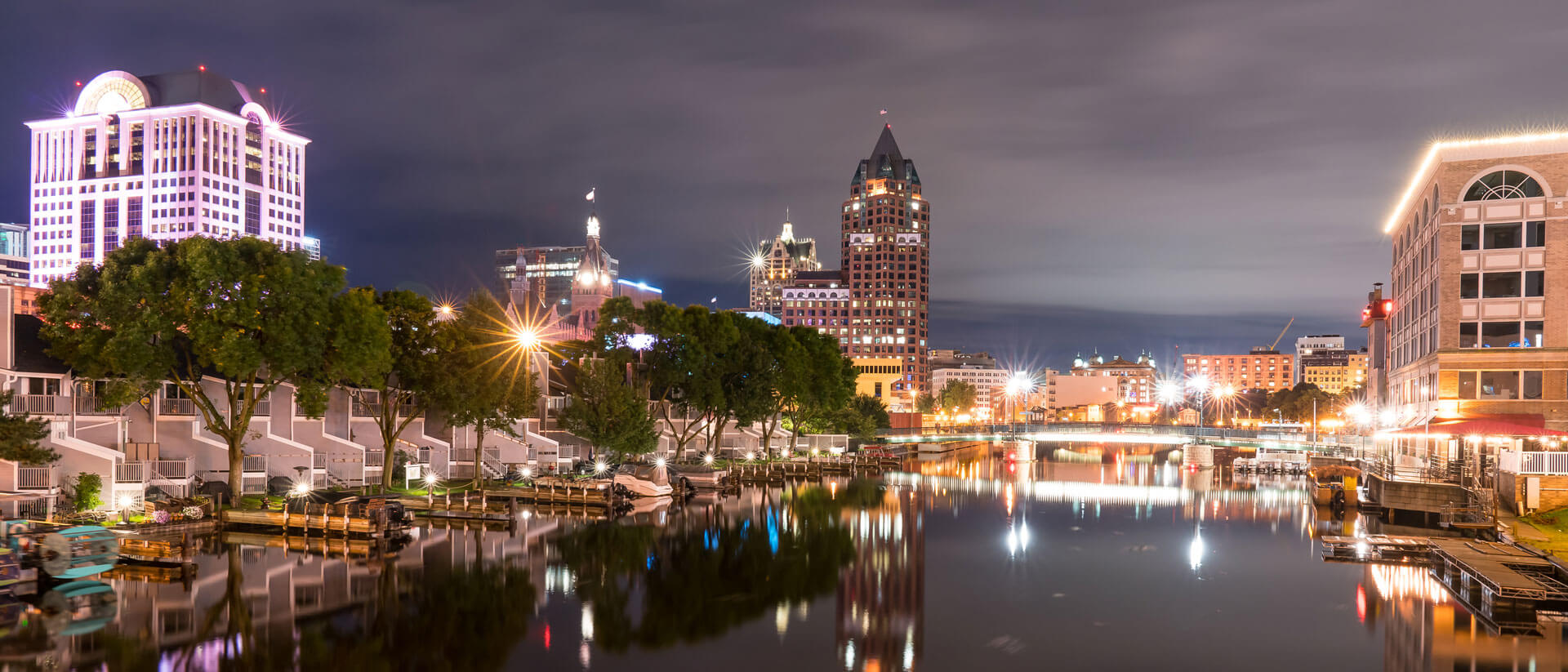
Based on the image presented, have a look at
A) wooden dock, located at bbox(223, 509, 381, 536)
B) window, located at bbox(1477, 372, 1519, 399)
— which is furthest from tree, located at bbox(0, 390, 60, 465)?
window, located at bbox(1477, 372, 1519, 399)

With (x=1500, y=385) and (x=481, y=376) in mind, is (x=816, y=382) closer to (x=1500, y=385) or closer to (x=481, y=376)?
(x=481, y=376)

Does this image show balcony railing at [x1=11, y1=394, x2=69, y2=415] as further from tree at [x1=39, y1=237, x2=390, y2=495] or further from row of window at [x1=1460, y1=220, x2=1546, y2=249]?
row of window at [x1=1460, y1=220, x2=1546, y2=249]

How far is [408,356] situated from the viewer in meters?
60.3

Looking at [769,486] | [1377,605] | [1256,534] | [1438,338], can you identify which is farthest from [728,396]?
[1377,605]

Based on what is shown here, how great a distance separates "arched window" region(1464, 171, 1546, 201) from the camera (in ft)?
193

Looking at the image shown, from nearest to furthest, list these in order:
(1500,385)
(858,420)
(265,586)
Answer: (265,586)
(1500,385)
(858,420)

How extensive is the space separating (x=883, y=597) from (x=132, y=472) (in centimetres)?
3328

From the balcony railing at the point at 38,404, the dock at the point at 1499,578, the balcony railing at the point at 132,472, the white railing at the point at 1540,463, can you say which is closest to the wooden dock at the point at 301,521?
the balcony railing at the point at 132,472

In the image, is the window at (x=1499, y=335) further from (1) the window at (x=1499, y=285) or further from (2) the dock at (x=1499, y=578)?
(2) the dock at (x=1499, y=578)

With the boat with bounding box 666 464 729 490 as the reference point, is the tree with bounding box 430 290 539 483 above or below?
above

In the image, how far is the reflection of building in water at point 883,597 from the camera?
2981 cm

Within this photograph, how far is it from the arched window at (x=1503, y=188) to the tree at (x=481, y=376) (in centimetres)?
5765

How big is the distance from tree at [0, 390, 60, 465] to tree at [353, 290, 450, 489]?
1945 cm

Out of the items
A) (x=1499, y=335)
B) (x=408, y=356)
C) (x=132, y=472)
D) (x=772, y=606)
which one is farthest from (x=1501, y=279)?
(x=132, y=472)
